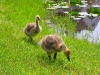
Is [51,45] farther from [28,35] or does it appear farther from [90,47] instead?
Result: [90,47]

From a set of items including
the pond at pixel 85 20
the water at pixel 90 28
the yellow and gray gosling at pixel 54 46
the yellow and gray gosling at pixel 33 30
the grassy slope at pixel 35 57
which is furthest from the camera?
the pond at pixel 85 20

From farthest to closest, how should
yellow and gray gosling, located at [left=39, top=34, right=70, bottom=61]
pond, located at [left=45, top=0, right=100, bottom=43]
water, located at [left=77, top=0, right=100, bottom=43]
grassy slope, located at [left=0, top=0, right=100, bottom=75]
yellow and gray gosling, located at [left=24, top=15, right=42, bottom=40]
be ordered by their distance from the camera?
pond, located at [left=45, top=0, right=100, bottom=43] < water, located at [left=77, top=0, right=100, bottom=43] < yellow and gray gosling, located at [left=24, top=15, right=42, bottom=40] < yellow and gray gosling, located at [left=39, top=34, right=70, bottom=61] < grassy slope, located at [left=0, top=0, right=100, bottom=75]

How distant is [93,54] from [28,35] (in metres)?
1.99

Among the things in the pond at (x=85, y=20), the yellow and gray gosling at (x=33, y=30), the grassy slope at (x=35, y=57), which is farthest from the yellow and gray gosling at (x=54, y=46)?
the pond at (x=85, y=20)

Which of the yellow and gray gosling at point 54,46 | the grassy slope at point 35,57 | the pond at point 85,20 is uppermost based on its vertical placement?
the yellow and gray gosling at point 54,46

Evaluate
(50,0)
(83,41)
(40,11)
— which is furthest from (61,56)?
(50,0)

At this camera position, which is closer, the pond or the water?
the water

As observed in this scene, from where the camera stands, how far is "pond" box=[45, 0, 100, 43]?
1250 centimetres

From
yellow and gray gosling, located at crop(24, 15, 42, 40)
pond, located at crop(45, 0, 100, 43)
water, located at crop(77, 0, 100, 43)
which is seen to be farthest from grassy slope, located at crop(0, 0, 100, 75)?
pond, located at crop(45, 0, 100, 43)

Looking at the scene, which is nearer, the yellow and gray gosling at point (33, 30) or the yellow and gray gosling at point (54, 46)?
the yellow and gray gosling at point (54, 46)

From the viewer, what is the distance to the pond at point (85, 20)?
12.5 metres

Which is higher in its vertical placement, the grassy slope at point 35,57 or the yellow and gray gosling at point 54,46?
the yellow and gray gosling at point 54,46

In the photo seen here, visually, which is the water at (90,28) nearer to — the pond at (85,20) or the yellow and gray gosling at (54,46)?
the pond at (85,20)

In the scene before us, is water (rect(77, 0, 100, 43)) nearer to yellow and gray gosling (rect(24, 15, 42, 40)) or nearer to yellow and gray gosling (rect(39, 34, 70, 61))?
yellow and gray gosling (rect(24, 15, 42, 40))
